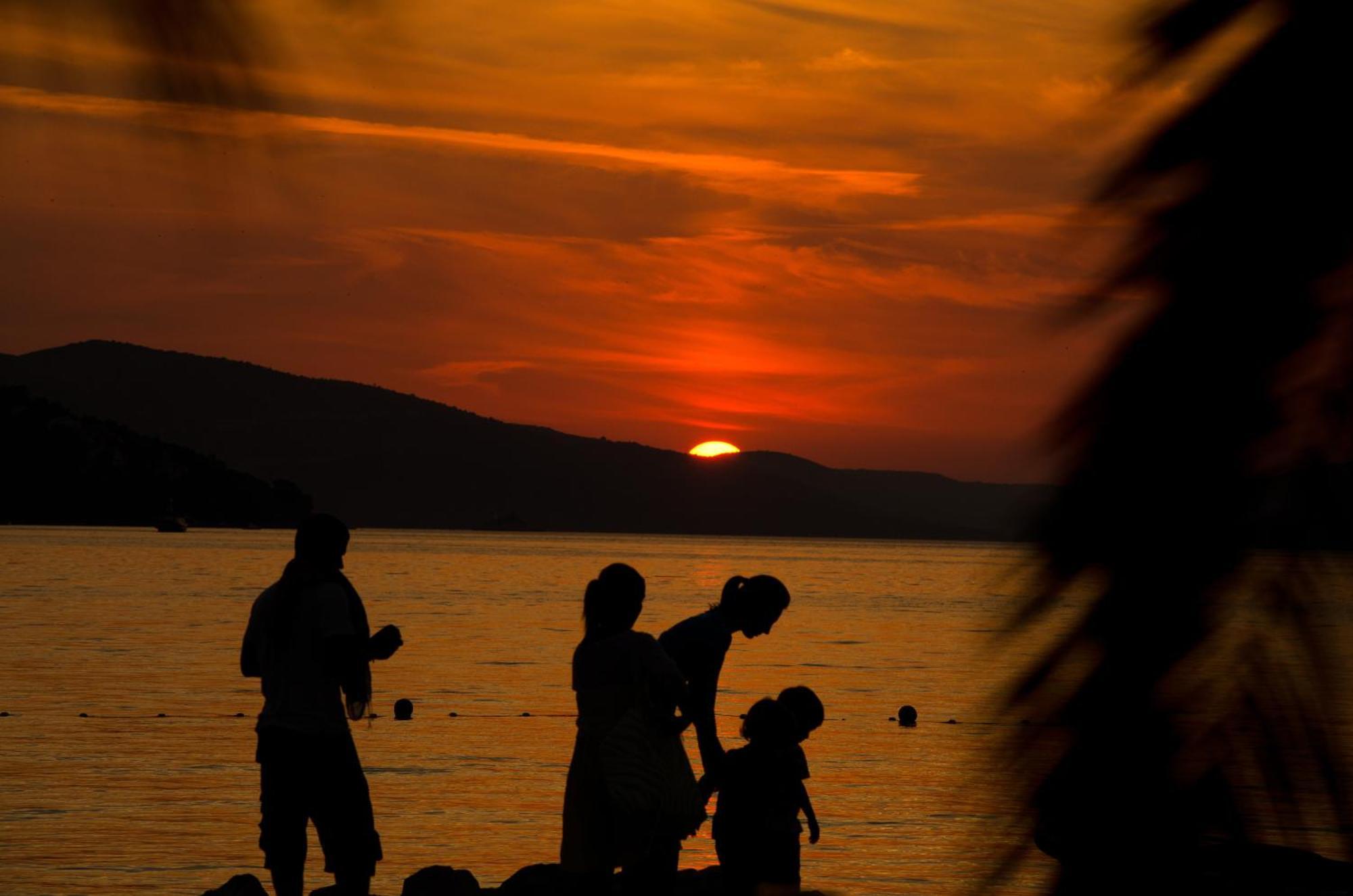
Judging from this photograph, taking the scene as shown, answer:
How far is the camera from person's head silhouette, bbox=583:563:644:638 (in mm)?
8070

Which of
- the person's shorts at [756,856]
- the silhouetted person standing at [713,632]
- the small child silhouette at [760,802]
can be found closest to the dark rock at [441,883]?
the small child silhouette at [760,802]

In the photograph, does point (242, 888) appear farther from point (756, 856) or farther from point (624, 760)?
point (624, 760)

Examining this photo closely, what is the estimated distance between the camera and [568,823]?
8242 millimetres

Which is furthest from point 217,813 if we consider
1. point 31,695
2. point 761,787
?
point 31,695

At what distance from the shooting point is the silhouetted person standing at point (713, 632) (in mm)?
8469

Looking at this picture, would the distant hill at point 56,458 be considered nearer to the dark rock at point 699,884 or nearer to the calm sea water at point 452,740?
the calm sea water at point 452,740

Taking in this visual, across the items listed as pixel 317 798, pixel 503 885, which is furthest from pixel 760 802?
pixel 503 885

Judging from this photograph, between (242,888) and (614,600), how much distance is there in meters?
5.54

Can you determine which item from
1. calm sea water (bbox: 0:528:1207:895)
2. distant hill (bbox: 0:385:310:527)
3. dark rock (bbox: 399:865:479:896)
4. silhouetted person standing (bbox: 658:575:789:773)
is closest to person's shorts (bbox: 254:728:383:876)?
silhouetted person standing (bbox: 658:575:789:773)

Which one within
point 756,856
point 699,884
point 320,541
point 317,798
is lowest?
point 699,884

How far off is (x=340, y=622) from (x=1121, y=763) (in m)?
7.83

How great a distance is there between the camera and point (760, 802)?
350 inches

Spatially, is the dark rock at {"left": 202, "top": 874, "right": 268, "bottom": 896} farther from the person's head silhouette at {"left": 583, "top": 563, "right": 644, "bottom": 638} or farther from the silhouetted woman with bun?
the person's head silhouette at {"left": 583, "top": 563, "right": 644, "bottom": 638}

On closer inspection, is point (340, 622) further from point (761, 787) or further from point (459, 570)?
point (459, 570)
